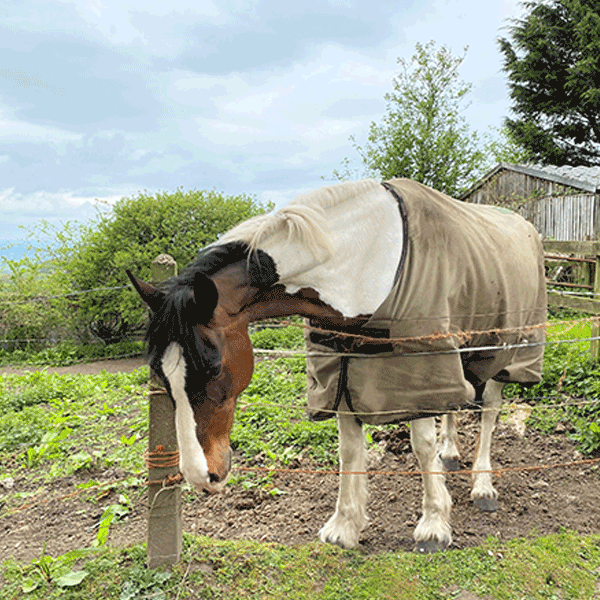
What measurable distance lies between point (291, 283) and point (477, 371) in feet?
5.18

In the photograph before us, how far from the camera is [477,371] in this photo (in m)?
3.17

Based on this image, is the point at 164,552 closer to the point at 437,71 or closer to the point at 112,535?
the point at 112,535

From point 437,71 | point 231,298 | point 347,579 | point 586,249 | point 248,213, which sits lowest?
point 347,579

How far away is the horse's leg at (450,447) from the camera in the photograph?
3.87 metres

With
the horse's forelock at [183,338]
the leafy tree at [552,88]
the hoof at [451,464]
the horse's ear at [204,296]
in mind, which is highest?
the leafy tree at [552,88]

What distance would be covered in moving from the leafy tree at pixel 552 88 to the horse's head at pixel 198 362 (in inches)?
909

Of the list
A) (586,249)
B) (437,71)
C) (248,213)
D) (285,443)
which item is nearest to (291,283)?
(285,443)

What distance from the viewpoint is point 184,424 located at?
1921 millimetres

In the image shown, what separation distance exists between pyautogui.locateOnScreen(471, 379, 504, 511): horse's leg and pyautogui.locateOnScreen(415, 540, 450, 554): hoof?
0.55 metres

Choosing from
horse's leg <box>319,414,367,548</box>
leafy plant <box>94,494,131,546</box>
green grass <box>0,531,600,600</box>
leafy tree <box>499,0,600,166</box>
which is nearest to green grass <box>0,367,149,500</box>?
leafy plant <box>94,494,131,546</box>

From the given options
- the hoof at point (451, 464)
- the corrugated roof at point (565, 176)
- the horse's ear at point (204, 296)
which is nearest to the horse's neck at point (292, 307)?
the horse's ear at point (204, 296)

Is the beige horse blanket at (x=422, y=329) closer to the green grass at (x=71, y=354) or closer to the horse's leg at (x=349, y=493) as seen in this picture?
the horse's leg at (x=349, y=493)

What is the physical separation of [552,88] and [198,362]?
24.6m

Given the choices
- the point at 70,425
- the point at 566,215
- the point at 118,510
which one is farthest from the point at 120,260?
the point at 566,215
